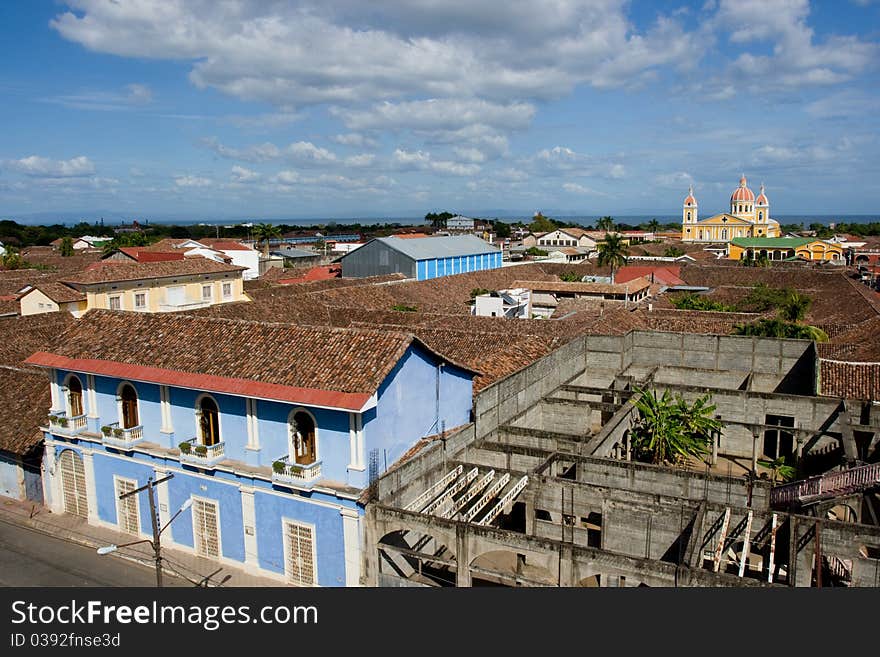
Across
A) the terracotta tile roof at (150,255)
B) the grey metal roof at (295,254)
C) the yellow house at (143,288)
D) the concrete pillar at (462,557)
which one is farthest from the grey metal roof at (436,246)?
the concrete pillar at (462,557)

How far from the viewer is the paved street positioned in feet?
63.6

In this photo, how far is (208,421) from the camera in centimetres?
2019

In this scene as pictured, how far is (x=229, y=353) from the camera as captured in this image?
2030 centimetres

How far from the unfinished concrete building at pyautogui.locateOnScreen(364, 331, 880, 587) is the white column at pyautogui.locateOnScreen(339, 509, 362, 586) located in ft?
1.04

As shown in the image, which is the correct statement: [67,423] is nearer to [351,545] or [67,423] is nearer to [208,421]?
[208,421]

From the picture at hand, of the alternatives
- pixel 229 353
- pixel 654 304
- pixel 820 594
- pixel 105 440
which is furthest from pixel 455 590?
pixel 654 304

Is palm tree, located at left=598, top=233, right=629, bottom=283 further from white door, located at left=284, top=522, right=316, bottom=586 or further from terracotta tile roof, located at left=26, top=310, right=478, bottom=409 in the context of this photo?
white door, located at left=284, top=522, right=316, bottom=586

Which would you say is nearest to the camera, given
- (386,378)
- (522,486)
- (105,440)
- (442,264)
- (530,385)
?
(386,378)

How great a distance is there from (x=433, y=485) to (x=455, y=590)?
7596 millimetres

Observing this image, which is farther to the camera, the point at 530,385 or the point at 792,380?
the point at 792,380

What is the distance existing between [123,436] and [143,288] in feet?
86.6

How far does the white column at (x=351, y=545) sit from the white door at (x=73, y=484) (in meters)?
10.4

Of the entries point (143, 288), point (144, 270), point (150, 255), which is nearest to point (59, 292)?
point (143, 288)

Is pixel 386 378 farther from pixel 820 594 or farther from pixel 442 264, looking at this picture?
pixel 442 264
